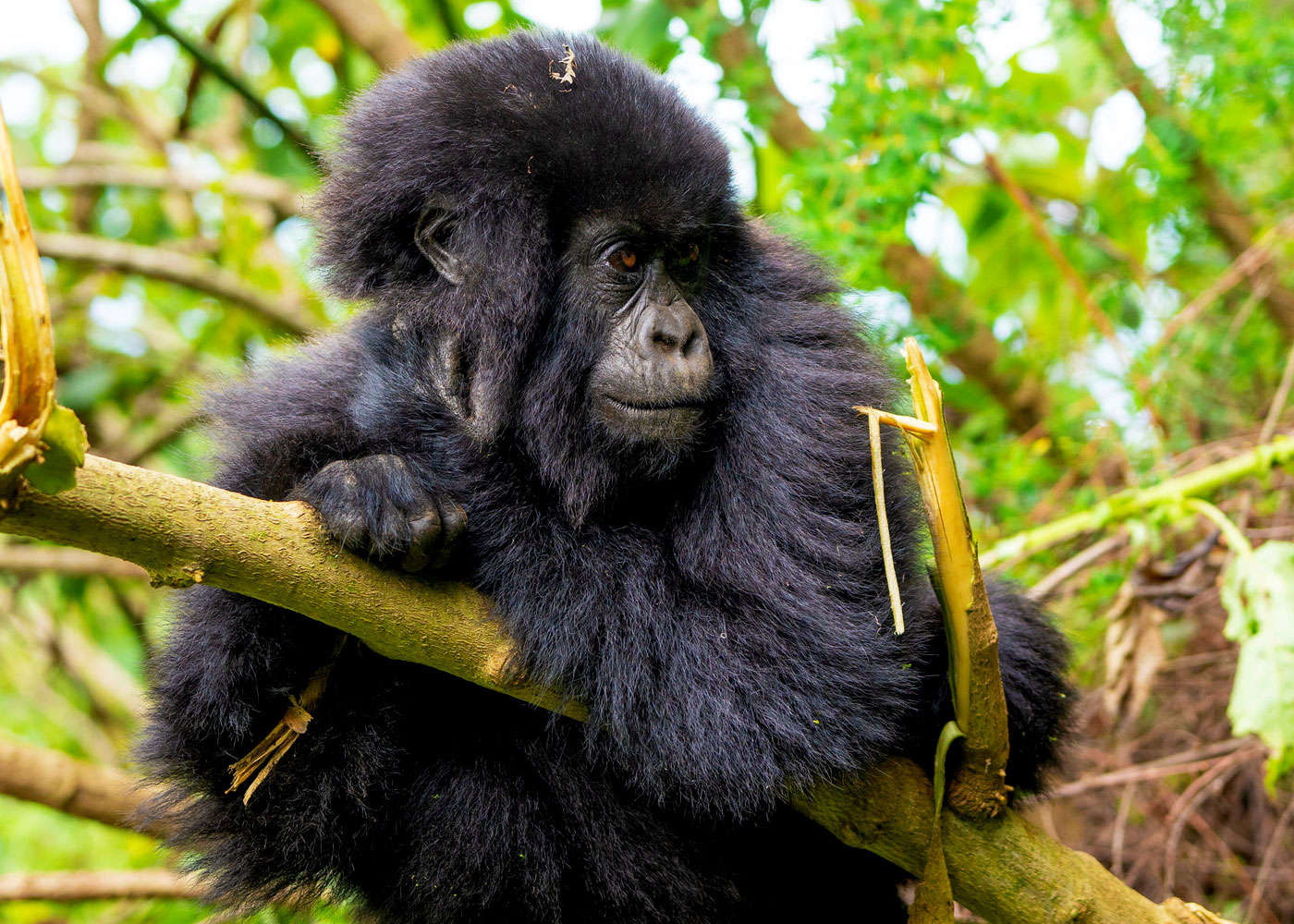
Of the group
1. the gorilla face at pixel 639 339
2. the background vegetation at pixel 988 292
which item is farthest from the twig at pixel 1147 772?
the gorilla face at pixel 639 339

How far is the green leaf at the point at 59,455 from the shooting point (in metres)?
1.29

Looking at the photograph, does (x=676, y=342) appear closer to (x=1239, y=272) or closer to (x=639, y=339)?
(x=639, y=339)

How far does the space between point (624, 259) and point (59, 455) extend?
1340 mm

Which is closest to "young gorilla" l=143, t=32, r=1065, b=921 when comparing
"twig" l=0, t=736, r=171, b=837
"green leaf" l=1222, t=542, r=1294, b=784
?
"green leaf" l=1222, t=542, r=1294, b=784

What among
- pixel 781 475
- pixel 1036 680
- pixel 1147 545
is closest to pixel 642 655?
pixel 781 475

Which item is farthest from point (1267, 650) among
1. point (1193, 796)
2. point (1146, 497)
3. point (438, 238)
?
point (438, 238)

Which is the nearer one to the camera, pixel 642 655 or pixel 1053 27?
pixel 642 655

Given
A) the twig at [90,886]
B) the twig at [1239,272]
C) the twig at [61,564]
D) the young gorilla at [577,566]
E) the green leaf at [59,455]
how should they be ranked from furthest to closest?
the twig at [61,564]
the twig at [1239,272]
the twig at [90,886]
the young gorilla at [577,566]
the green leaf at [59,455]

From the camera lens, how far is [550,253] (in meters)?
2.35

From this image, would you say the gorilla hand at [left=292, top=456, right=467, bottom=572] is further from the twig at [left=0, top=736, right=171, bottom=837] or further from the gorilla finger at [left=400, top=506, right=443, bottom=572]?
the twig at [left=0, top=736, right=171, bottom=837]

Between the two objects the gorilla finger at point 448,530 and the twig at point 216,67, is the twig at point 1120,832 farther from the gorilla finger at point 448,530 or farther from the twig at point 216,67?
the twig at point 216,67

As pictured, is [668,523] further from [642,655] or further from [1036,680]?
[1036,680]

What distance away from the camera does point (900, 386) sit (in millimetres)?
2693

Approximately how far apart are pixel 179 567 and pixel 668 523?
1098 mm
